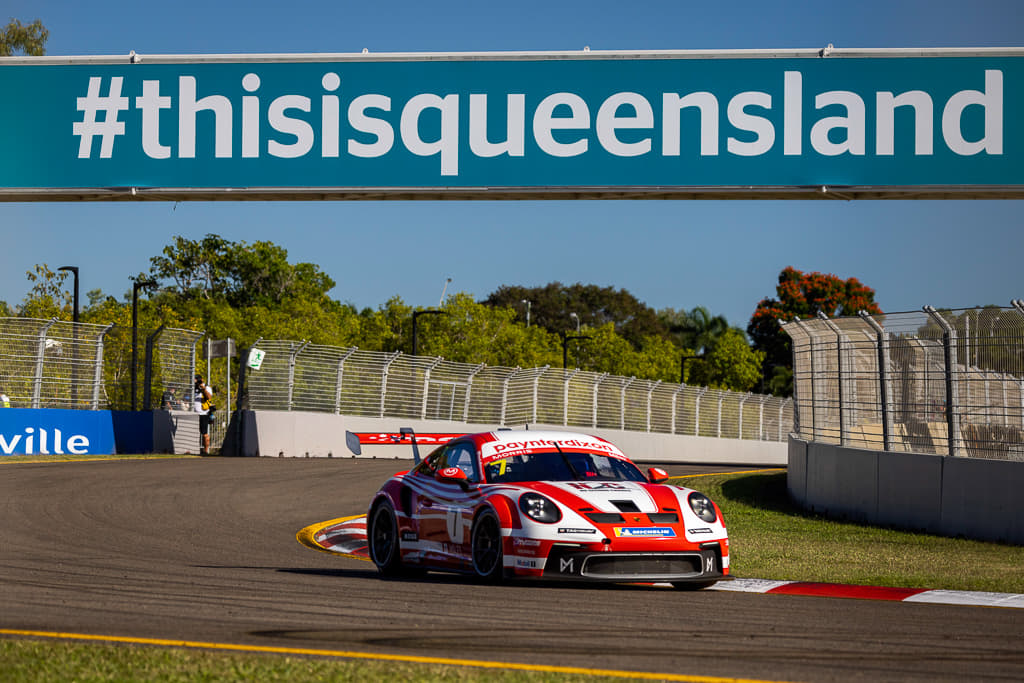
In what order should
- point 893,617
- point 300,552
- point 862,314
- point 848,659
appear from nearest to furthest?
point 848,659 < point 893,617 < point 300,552 < point 862,314

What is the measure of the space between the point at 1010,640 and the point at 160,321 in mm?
67965

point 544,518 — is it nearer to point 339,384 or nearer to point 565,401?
point 339,384

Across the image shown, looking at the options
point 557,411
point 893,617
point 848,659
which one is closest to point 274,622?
point 848,659

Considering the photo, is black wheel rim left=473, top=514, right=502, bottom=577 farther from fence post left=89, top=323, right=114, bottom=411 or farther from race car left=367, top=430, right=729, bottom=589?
fence post left=89, top=323, right=114, bottom=411

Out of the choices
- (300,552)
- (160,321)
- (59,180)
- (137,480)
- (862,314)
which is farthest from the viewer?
(160,321)

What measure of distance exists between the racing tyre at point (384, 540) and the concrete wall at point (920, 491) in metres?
6.71

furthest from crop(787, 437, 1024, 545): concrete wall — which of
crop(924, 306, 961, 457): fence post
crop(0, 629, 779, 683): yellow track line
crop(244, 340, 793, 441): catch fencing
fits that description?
crop(244, 340, 793, 441): catch fencing

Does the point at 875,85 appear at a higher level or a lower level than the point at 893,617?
higher

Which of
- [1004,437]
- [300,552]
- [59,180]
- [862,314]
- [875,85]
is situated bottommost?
[300,552]

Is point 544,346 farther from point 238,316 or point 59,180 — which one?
point 59,180

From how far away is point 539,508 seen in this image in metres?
9.56

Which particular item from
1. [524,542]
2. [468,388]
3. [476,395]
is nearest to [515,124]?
[524,542]

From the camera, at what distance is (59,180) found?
44.5 ft

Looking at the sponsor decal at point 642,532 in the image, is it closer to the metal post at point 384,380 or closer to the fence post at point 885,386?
the fence post at point 885,386
